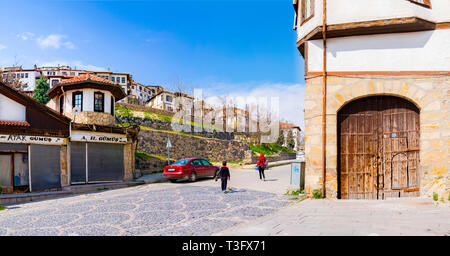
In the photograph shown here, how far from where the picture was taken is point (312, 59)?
9562mm

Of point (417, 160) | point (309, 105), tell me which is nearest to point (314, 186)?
point (309, 105)

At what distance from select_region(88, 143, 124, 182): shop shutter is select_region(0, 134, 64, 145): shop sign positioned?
2.19 m

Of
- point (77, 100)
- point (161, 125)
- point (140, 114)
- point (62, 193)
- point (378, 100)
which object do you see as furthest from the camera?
point (140, 114)

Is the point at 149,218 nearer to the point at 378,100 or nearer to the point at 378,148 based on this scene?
the point at 378,148

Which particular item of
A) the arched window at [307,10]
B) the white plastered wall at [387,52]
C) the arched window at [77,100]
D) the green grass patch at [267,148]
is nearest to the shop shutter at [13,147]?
the arched window at [77,100]

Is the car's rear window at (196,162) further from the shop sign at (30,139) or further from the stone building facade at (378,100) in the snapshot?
the stone building facade at (378,100)

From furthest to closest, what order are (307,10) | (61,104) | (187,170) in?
(61,104), (187,170), (307,10)

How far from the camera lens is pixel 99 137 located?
18.5m

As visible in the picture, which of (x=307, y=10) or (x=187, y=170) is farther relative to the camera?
(x=187, y=170)

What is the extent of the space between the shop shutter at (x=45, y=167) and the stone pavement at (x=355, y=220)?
13.2 m

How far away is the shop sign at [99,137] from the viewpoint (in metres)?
17.4

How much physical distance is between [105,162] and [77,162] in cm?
181

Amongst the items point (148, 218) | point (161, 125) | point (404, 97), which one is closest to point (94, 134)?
point (148, 218)
